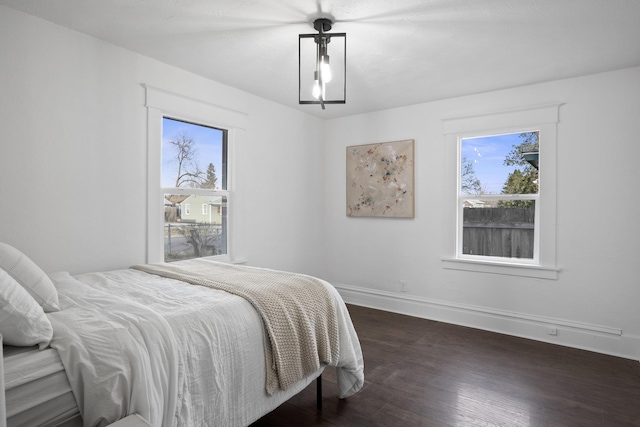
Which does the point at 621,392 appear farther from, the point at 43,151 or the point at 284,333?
the point at 43,151

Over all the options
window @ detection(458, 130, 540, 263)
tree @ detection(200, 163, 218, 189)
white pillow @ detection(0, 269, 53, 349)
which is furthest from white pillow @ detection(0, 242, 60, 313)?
window @ detection(458, 130, 540, 263)

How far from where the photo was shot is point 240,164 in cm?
375

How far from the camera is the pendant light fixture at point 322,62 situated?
2316 mm

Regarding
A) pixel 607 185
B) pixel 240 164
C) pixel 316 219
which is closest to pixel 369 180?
pixel 316 219

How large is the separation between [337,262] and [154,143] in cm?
279

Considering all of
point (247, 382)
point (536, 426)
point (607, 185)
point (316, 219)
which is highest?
point (607, 185)

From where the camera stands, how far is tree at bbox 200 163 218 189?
3515 mm

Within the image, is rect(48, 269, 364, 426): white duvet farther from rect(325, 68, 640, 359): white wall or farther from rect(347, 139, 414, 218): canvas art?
rect(347, 139, 414, 218): canvas art

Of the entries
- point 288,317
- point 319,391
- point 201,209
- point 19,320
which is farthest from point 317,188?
point 19,320

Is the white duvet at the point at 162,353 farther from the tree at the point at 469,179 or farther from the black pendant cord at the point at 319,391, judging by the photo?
the tree at the point at 469,179

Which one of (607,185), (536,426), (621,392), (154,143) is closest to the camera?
(536,426)

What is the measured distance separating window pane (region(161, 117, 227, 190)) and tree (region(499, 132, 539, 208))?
9.73ft

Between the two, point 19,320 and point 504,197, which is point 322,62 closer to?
point 19,320

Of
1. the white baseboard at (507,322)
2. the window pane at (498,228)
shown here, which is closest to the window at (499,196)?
the window pane at (498,228)
